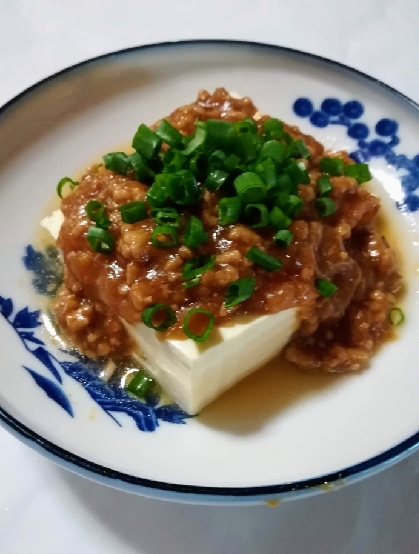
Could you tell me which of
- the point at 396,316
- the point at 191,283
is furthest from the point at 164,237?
the point at 396,316

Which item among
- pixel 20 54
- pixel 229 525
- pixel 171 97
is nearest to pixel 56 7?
pixel 20 54

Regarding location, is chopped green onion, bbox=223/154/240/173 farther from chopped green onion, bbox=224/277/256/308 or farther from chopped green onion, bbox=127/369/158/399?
chopped green onion, bbox=127/369/158/399

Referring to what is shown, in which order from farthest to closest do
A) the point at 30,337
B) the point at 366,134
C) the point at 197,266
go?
1. the point at 366,134
2. the point at 30,337
3. the point at 197,266

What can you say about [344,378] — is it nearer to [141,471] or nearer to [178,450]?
[178,450]

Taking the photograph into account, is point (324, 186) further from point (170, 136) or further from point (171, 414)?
point (171, 414)

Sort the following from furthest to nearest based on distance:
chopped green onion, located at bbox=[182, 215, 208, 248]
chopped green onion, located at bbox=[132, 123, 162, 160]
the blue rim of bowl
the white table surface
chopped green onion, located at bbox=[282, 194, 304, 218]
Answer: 1. chopped green onion, located at bbox=[132, 123, 162, 160]
2. chopped green onion, located at bbox=[282, 194, 304, 218]
3. chopped green onion, located at bbox=[182, 215, 208, 248]
4. the white table surface
5. the blue rim of bowl

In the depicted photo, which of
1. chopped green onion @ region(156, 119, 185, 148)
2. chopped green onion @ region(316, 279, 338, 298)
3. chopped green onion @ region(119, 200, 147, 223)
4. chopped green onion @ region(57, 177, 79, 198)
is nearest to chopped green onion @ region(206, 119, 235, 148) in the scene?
chopped green onion @ region(156, 119, 185, 148)
